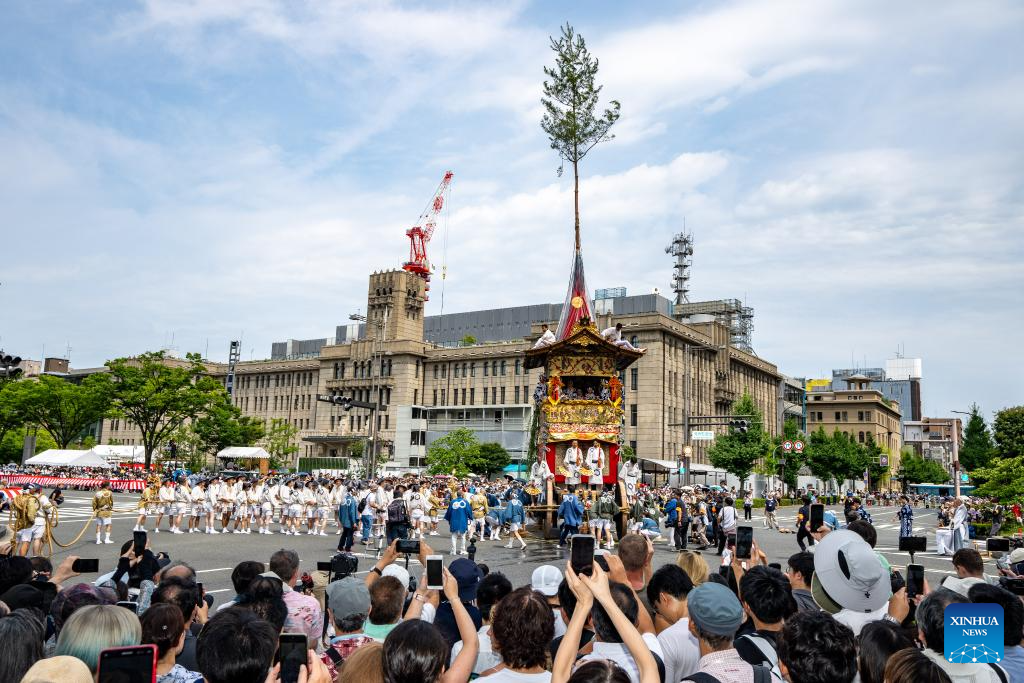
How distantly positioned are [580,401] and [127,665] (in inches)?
1013

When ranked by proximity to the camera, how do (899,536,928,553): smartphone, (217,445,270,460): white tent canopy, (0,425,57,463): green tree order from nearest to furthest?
1. (899,536,928,553): smartphone
2. (217,445,270,460): white tent canopy
3. (0,425,57,463): green tree

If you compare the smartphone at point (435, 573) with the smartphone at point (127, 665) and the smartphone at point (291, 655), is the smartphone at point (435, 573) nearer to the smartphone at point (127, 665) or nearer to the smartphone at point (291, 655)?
the smartphone at point (291, 655)

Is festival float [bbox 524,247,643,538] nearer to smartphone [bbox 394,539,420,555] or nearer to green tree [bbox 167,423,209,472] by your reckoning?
smartphone [bbox 394,539,420,555]

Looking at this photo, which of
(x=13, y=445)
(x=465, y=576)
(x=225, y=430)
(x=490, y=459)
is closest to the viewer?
(x=465, y=576)

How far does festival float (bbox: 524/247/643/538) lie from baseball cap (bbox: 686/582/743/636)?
23.5m

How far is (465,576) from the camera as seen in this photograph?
19.9 ft

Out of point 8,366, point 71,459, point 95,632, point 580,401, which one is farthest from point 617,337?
point 71,459

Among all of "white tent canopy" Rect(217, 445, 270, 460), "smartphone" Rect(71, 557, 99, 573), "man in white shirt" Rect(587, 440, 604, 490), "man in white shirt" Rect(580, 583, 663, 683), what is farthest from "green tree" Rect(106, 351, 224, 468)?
"man in white shirt" Rect(580, 583, 663, 683)

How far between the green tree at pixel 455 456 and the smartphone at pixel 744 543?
5530 centimetres

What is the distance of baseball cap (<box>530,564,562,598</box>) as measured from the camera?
504cm

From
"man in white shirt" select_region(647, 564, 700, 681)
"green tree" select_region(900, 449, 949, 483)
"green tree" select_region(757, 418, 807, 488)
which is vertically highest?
"man in white shirt" select_region(647, 564, 700, 681)

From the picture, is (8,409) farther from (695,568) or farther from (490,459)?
(695,568)

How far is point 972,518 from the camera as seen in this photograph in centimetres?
3288

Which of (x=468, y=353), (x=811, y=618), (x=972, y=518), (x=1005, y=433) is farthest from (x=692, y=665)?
(x=468, y=353)
